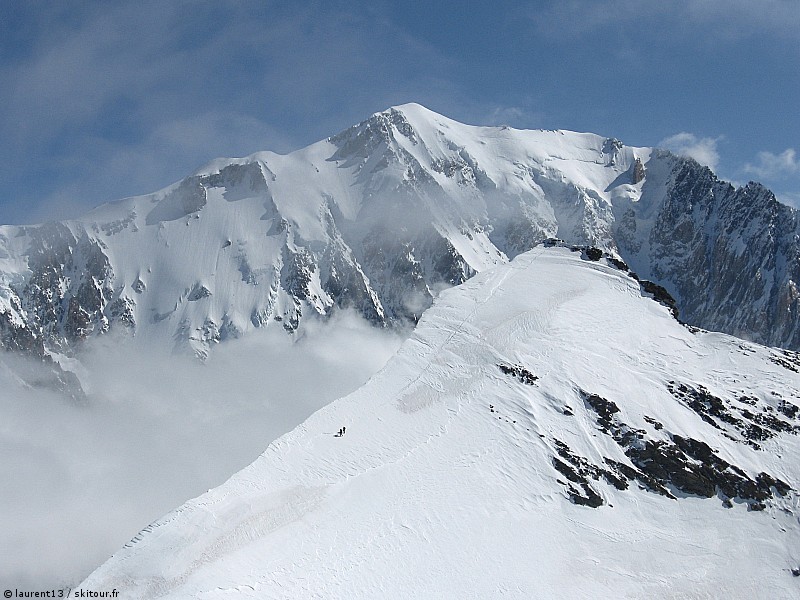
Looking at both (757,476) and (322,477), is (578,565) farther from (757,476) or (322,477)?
(757,476)

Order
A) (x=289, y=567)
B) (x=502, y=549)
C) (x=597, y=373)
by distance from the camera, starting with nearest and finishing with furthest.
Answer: (x=289, y=567) < (x=502, y=549) < (x=597, y=373)

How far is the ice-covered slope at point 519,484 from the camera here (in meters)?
43.0

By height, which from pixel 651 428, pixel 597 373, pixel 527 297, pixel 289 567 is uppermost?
pixel 527 297

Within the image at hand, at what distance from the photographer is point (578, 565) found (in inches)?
1986

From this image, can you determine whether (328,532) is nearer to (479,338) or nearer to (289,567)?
(289,567)

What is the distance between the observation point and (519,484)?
55531 millimetres

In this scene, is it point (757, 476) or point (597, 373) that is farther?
point (597, 373)

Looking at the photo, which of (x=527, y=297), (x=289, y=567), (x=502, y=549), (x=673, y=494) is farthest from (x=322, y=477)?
(x=527, y=297)

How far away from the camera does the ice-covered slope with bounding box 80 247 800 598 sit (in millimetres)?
43031

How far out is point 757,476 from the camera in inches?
2544

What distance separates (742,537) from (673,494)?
20.1 feet

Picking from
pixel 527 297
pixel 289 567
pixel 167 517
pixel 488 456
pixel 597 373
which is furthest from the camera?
pixel 527 297

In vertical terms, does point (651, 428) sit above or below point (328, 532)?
above

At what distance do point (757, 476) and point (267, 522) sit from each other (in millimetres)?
46379
